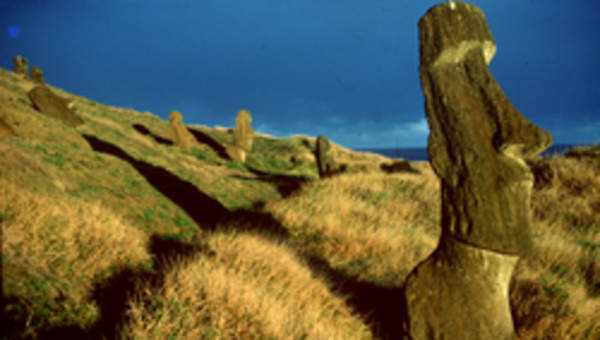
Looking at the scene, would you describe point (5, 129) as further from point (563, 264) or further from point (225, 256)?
point (563, 264)

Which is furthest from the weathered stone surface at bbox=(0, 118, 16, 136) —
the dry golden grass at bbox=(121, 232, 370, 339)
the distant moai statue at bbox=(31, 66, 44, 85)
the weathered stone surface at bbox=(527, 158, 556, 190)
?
the distant moai statue at bbox=(31, 66, 44, 85)

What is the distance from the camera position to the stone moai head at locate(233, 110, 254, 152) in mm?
23422

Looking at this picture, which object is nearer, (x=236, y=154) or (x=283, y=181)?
(x=283, y=181)

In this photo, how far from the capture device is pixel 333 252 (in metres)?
6.59

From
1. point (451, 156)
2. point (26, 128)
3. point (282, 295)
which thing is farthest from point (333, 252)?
point (26, 128)

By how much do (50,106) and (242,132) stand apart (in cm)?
1202

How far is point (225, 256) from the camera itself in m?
4.71

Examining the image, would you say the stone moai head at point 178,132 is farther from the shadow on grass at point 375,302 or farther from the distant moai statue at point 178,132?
the shadow on grass at point 375,302

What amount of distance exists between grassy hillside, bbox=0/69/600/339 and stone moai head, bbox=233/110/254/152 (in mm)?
12250

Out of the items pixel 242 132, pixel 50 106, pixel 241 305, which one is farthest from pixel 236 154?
pixel 241 305

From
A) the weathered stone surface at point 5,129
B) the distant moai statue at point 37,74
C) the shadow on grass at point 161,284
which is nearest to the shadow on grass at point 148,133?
the distant moai statue at point 37,74

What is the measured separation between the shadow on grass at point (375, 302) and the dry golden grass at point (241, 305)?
0.30 metres

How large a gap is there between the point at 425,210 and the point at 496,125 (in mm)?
7561

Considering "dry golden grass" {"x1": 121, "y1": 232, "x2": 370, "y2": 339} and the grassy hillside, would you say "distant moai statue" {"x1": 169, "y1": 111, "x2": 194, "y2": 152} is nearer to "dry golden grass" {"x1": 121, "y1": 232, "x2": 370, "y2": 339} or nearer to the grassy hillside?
the grassy hillside
